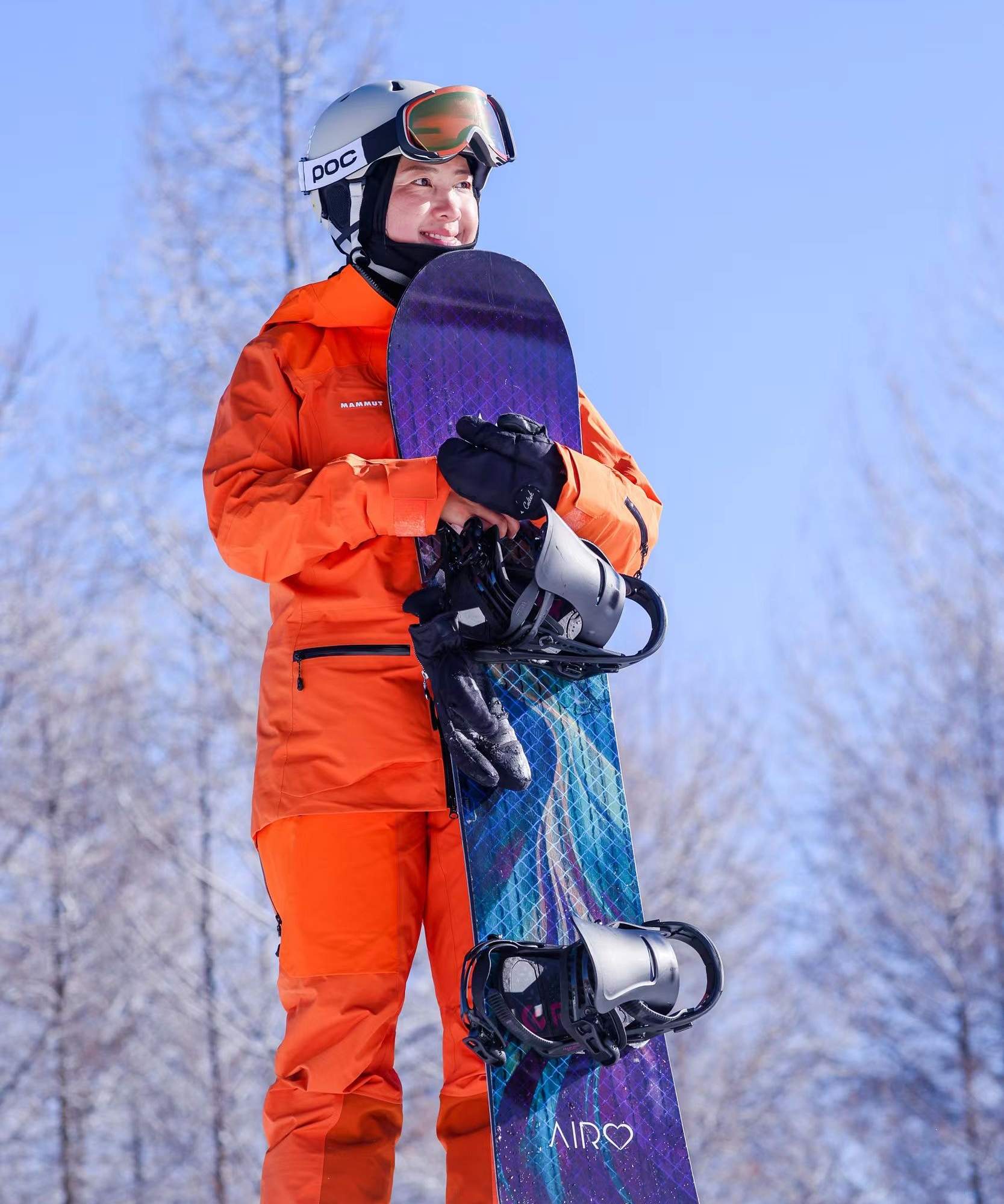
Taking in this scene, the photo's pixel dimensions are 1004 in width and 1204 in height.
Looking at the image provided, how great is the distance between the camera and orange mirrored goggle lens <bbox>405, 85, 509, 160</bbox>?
288 centimetres

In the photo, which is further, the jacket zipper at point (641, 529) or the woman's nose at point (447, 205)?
the woman's nose at point (447, 205)

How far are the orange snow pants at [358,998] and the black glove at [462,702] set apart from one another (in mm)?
157

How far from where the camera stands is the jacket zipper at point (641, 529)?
9.09ft

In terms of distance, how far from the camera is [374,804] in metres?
2.46

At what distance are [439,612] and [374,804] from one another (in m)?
0.35

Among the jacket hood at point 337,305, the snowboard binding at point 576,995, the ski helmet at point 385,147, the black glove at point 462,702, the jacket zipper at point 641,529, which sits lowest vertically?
the snowboard binding at point 576,995

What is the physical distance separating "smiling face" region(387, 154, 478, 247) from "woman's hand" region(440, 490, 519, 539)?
0.71 metres

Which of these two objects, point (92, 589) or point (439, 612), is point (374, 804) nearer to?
point (439, 612)

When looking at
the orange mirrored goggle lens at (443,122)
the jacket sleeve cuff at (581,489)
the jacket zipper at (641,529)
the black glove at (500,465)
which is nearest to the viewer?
the black glove at (500,465)

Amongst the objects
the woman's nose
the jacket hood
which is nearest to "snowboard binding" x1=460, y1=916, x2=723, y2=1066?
the jacket hood

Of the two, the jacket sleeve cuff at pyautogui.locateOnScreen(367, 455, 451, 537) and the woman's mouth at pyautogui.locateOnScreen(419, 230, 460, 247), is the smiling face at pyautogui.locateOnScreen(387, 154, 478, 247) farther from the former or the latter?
the jacket sleeve cuff at pyautogui.locateOnScreen(367, 455, 451, 537)

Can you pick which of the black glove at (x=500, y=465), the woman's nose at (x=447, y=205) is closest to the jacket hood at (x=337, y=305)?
the woman's nose at (x=447, y=205)

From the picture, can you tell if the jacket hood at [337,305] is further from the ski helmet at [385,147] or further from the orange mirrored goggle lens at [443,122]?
the orange mirrored goggle lens at [443,122]

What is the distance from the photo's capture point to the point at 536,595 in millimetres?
2451
